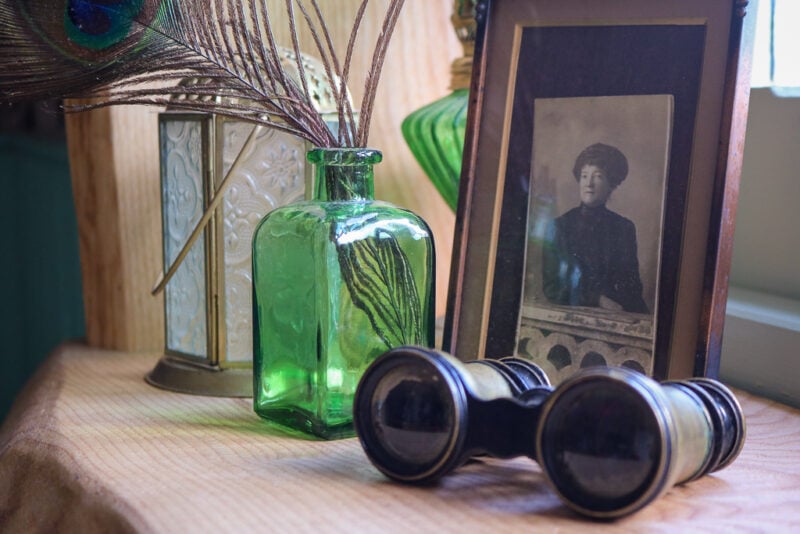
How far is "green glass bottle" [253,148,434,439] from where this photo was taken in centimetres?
83

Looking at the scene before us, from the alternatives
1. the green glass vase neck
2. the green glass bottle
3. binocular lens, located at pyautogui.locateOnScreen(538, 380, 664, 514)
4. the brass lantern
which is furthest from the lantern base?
binocular lens, located at pyautogui.locateOnScreen(538, 380, 664, 514)

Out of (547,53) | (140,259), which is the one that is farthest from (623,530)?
(140,259)

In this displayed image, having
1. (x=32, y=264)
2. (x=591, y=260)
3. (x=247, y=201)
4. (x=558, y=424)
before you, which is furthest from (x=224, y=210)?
(x=32, y=264)

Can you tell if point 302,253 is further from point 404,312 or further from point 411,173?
point 411,173

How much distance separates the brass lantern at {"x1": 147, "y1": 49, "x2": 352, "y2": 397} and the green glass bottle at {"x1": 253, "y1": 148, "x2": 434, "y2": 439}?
145mm

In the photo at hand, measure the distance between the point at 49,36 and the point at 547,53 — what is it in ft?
1.45

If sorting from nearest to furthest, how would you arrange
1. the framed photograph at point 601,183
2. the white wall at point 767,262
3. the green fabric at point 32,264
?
the framed photograph at point 601,183 < the white wall at point 767,262 < the green fabric at point 32,264

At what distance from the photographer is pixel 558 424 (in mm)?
618

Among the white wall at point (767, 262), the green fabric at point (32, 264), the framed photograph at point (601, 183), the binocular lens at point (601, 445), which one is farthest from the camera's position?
the green fabric at point (32, 264)

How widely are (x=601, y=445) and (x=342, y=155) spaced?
361 millimetres

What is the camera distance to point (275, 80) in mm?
888

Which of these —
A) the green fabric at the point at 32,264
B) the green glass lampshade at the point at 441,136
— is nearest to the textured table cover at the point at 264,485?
the green glass lampshade at the point at 441,136

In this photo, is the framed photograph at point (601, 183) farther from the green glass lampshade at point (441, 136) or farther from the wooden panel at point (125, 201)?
the wooden panel at point (125, 201)

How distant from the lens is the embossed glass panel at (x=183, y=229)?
3.40 feet
